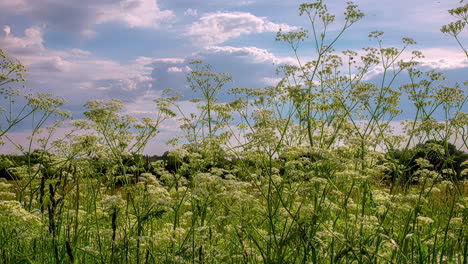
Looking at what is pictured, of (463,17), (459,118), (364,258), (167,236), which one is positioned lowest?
(364,258)

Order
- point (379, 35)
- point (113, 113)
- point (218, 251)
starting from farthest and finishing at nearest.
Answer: point (379, 35), point (113, 113), point (218, 251)

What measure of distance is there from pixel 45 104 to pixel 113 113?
1.92 meters

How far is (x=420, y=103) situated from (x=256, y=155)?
13.4 ft

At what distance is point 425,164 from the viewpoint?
7137 mm

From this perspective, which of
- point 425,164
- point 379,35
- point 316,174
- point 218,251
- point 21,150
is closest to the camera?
point 218,251

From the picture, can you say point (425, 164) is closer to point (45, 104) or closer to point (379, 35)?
point (379, 35)

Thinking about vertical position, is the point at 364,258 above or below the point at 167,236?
below

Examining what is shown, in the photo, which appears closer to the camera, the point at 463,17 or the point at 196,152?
the point at 463,17

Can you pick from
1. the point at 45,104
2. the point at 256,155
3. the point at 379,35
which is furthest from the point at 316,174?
the point at 45,104

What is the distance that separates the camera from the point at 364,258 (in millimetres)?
5168

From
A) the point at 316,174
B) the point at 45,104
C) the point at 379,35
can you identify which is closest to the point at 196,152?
the point at 316,174

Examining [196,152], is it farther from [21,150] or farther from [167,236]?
[21,150]

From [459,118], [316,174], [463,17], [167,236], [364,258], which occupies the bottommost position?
[364,258]

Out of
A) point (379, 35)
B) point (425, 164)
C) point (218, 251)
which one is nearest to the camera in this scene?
point (218, 251)
